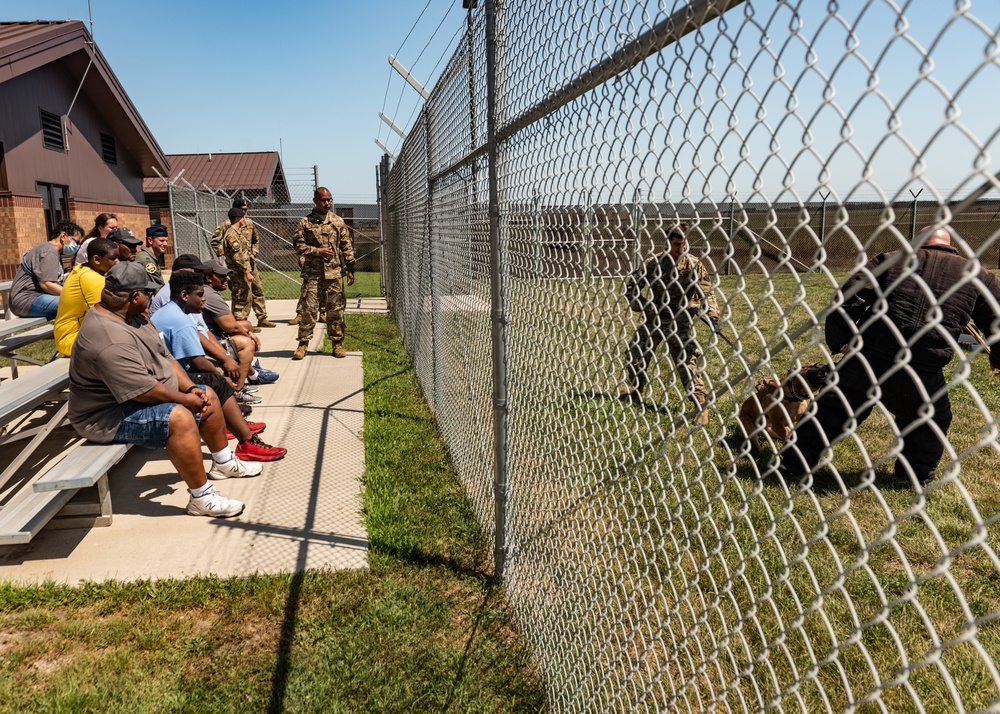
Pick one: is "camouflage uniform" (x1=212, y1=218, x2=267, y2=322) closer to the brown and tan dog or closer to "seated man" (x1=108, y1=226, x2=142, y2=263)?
"seated man" (x1=108, y1=226, x2=142, y2=263)

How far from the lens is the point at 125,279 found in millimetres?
3750

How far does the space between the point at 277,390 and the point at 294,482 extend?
2626mm

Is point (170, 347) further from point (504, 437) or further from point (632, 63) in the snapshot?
point (632, 63)

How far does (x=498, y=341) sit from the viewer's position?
3.12 metres

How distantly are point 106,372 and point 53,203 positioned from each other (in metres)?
13.8

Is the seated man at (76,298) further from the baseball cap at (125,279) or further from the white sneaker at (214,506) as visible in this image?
the white sneaker at (214,506)

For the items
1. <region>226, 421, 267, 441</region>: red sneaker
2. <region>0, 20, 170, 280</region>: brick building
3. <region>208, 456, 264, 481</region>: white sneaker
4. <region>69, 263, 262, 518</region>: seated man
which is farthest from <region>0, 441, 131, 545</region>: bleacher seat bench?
<region>0, 20, 170, 280</region>: brick building

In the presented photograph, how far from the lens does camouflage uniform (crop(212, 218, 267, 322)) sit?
9.73 meters

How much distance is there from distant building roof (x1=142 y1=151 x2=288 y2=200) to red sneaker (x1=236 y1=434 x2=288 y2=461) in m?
24.7

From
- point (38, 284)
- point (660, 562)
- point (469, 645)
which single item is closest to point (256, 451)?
point (469, 645)

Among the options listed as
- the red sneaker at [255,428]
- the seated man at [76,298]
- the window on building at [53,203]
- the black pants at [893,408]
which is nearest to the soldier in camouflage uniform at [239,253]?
the red sneaker at [255,428]

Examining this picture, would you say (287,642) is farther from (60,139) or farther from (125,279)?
(60,139)

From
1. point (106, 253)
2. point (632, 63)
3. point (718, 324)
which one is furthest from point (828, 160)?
point (106, 253)

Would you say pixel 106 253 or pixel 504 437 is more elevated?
pixel 106 253
